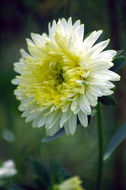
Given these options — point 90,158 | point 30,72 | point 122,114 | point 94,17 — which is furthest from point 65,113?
point 90,158

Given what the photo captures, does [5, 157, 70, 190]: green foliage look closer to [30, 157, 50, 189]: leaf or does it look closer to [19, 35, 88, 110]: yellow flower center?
[30, 157, 50, 189]: leaf

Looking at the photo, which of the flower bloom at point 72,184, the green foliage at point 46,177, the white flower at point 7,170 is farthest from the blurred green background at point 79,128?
the flower bloom at point 72,184

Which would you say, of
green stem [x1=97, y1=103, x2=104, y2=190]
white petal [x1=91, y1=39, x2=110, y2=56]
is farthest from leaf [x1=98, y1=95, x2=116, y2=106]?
white petal [x1=91, y1=39, x2=110, y2=56]

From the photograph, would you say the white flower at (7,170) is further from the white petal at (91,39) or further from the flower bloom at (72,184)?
Result: the white petal at (91,39)

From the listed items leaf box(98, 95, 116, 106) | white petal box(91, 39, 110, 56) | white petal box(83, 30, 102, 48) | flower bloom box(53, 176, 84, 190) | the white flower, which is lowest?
flower bloom box(53, 176, 84, 190)

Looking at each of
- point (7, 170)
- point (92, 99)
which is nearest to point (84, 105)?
point (92, 99)

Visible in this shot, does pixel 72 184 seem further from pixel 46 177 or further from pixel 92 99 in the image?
pixel 92 99
